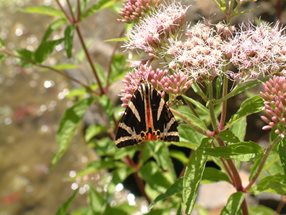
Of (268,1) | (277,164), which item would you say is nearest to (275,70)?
(277,164)

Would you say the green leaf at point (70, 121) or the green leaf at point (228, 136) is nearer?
the green leaf at point (228, 136)

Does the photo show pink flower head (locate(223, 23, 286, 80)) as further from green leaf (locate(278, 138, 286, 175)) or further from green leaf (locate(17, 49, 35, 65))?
green leaf (locate(17, 49, 35, 65))

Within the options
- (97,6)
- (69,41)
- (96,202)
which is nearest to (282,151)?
(69,41)

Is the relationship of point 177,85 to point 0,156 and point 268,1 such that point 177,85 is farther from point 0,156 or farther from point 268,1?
point 0,156

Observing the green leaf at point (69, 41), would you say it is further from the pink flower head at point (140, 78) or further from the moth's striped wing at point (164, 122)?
the moth's striped wing at point (164, 122)

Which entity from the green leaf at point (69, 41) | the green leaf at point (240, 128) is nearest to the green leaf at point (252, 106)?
the green leaf at point (240, 128)

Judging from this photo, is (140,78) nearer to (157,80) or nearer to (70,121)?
(157,80)
